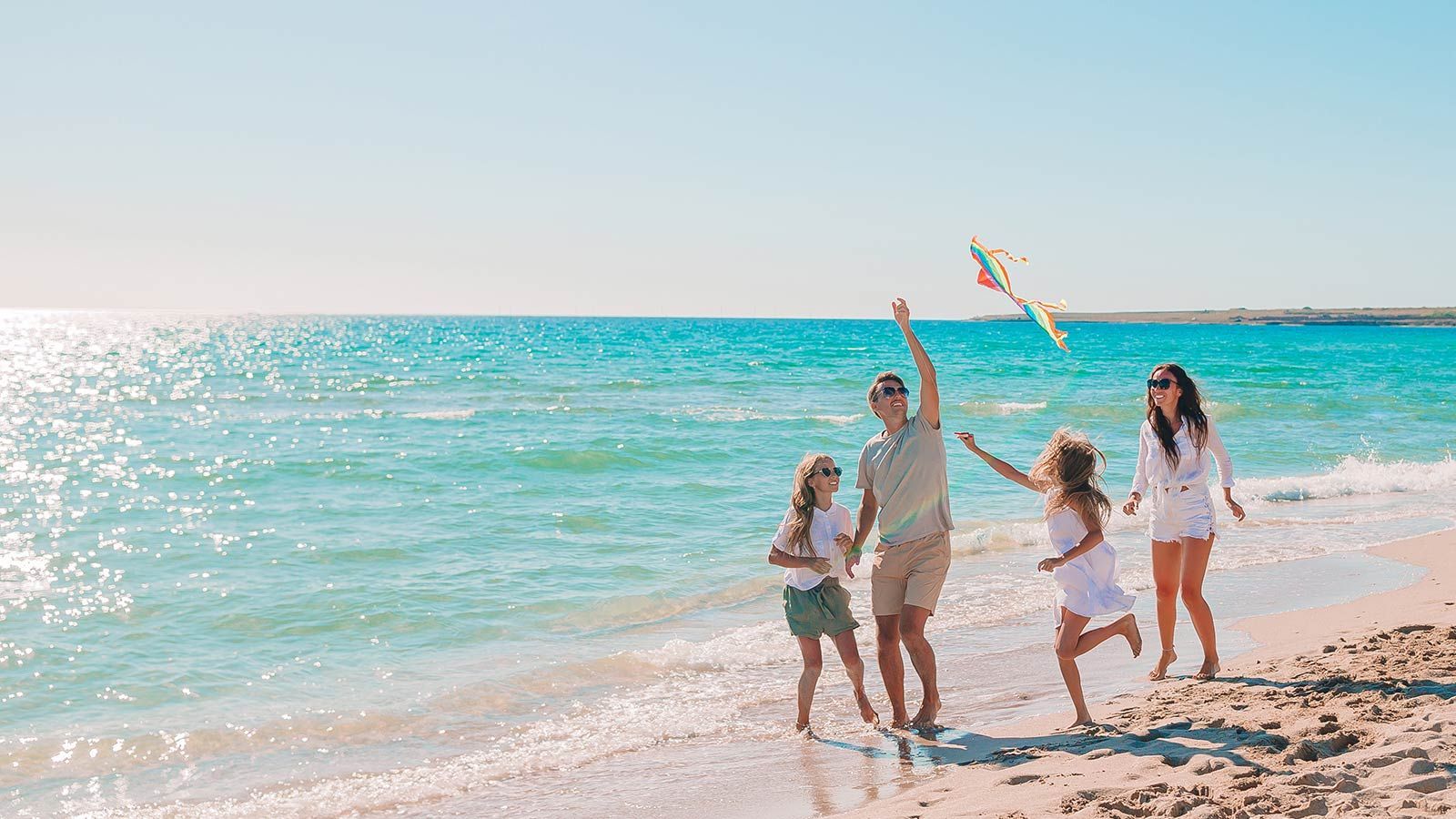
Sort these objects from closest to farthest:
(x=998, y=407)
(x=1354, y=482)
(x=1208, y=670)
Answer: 1. (x=1208, y=670)
2. (x=1354, y=482)
3. (x=998, y=407)

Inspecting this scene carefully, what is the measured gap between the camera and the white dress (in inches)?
211

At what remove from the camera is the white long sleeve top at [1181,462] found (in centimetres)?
589

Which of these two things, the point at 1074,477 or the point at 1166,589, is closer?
the point at 1074,477

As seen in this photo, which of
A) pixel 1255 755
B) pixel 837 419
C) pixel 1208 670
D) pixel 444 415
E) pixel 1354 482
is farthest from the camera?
pixel 837 419

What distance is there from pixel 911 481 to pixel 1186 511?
1.71 meters

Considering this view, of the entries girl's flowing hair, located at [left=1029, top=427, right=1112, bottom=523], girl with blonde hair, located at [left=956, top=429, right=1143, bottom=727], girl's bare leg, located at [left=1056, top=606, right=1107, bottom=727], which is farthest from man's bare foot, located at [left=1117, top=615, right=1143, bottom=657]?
girl's flowing hair, located at [left=1029, top=427, right=1112, bottom=523]

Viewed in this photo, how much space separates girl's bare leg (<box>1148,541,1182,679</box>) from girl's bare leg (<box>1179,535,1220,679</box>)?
71 mm

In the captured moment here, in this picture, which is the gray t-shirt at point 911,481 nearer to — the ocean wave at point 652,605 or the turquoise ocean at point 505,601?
the turquoise ocean at point 505,601

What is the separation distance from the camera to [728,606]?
30.7 feet

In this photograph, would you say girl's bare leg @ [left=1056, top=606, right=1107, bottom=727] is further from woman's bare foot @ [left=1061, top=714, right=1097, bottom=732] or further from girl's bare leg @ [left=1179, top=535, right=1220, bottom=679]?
girl's bare leg @ [left=1179, top=535, right=1220, bottom=679]

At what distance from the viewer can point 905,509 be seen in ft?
18.0

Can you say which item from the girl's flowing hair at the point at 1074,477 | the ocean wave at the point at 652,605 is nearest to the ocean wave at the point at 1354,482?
the ocean wave at the point at 652,605

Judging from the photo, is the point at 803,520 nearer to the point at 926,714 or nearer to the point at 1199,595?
the point at 926,714

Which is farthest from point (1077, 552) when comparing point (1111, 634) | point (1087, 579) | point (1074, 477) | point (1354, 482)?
point (1354, 482)
